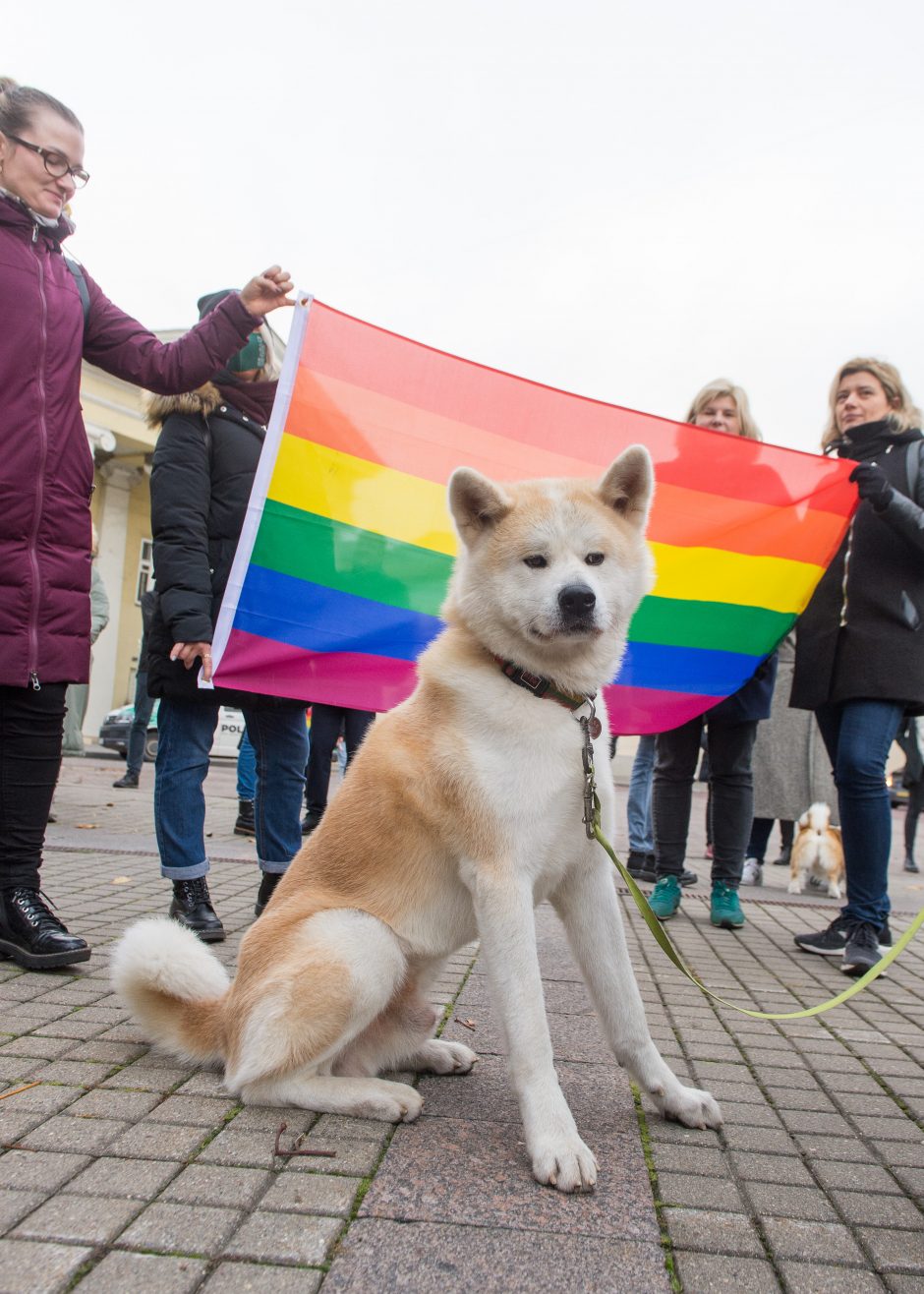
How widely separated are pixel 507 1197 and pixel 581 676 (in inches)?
52.9

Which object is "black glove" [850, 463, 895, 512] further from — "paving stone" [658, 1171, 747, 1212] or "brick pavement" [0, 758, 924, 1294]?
"paving stone" [658, 1171, 747, 1212]

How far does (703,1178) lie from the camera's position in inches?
89.7

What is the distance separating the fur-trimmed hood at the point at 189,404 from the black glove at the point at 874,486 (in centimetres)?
323

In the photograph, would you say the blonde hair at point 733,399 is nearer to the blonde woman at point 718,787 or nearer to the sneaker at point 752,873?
the blonde woman at point 718,787

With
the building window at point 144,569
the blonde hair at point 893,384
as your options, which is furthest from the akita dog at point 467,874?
the building window at point 144,569

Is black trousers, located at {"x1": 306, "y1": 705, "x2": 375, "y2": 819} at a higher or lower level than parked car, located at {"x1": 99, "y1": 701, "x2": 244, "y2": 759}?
higher

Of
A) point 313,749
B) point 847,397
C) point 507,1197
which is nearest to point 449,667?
point 507,1197

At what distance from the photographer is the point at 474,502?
2.90m

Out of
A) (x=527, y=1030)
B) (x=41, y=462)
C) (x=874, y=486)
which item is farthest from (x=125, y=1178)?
(x=874, y=486)

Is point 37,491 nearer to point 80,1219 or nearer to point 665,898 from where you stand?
point 80,1219

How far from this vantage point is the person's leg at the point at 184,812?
4.50 metres

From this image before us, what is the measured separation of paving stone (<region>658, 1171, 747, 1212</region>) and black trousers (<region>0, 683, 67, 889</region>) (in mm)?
2826

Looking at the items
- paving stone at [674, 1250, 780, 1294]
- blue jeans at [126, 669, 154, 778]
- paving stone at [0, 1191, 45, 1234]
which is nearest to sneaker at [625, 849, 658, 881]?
paving stone at [674, 1250, 780, 1294]

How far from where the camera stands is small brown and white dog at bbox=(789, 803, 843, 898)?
26.2 ft
